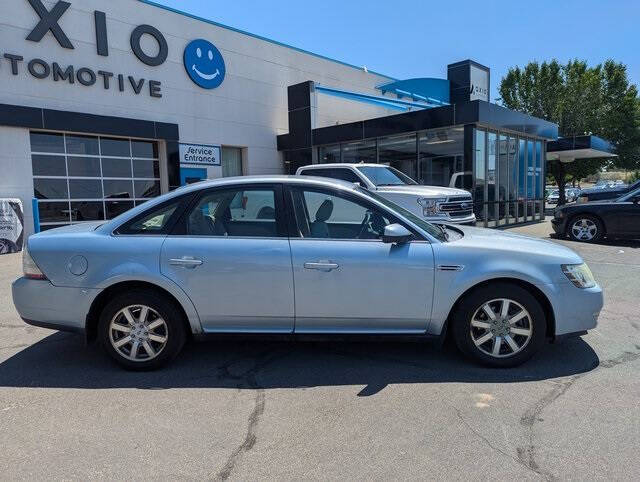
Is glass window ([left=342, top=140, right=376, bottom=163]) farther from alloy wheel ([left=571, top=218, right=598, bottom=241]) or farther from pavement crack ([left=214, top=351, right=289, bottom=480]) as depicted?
pavement crack ([left=214, top=351, right=289, bottom=480])

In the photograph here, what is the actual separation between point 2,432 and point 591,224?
41.6 ft

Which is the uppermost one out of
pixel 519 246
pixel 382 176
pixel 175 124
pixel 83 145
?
pixel 175 124

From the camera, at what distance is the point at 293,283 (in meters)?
3.96

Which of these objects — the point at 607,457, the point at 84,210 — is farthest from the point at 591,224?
the point at 84,210

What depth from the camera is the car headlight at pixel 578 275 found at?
Result: 13.2ft

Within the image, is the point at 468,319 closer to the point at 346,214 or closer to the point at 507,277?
the point at 507,277

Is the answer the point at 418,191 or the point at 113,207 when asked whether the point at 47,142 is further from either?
the point at 418,191

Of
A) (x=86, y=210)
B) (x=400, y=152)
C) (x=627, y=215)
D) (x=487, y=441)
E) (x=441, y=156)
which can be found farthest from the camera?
(x=400, y=152)

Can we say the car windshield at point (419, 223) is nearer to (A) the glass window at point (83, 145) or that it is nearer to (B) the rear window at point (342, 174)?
(B) the rear window at point (342, 174)

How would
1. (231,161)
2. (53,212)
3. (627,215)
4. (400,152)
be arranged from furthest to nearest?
(231,161), (400,152), (53,212), (627,215)

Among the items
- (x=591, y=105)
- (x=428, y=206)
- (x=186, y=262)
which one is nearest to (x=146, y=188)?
(x=428, y=206)

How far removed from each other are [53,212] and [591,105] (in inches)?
1426

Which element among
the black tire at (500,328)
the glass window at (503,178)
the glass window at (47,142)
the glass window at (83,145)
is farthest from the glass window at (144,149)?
the black tire at (500,328)

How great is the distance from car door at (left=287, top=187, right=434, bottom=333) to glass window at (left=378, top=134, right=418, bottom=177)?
12967 millimetres
